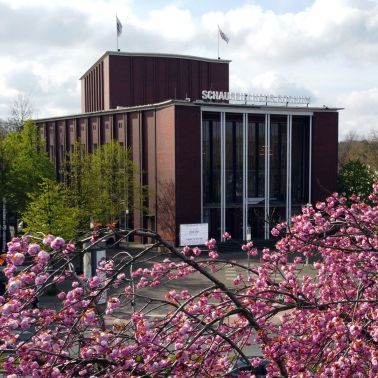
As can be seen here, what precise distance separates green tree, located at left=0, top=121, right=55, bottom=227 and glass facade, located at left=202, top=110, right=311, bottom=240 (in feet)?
43.4

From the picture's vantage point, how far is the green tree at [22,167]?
4009 cm

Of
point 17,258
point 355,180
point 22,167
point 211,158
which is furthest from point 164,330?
point 355,180

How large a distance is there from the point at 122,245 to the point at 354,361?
4153 cm

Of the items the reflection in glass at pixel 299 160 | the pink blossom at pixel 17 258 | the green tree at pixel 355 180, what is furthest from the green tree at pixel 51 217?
the green tree at pixel 355 180

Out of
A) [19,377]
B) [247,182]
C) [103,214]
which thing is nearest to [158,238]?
[19,377]

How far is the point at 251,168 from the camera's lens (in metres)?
47.1

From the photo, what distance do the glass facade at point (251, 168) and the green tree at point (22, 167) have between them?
43.4ft

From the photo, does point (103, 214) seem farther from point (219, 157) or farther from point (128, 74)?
point (128, 74)

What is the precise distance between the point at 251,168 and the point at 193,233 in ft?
31.2

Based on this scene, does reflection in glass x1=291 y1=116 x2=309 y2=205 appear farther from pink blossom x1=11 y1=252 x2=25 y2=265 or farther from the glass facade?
pink blossom x1=11 y1=252 x2=25 y2=265

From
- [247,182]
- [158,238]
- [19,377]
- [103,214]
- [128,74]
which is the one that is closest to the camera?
[158,238]

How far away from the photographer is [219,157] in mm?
45781

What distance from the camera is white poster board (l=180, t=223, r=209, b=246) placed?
40375 mm

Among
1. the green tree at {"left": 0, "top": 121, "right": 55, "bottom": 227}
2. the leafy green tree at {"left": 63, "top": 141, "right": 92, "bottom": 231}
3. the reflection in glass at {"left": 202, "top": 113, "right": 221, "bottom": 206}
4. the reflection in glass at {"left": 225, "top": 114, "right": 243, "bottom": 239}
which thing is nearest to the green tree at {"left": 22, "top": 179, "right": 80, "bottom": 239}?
the leafy green tree at {"left": 63, "top": 141, "right": 92, "bottom": 231}
